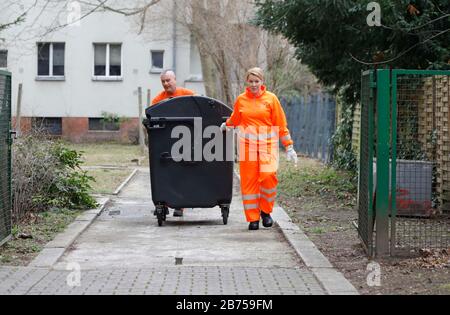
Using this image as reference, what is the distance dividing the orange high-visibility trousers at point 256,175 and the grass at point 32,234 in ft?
7.07

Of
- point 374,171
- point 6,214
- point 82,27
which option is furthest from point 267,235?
point 82,27

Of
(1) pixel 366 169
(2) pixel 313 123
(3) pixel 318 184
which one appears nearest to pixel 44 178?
(1) pixel 366 169

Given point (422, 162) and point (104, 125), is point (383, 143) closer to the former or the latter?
point (422, 162)

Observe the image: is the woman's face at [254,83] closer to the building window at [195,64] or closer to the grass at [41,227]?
the grass at [41,227]

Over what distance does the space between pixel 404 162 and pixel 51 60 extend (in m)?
24.6

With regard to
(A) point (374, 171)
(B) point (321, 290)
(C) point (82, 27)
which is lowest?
(B) point (321, 290)

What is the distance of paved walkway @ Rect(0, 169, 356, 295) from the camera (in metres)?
7.02

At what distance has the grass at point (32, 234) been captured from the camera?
852 cm

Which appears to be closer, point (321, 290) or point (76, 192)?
point (321, 290)

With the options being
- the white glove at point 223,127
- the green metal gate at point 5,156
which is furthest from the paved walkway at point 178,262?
the white glove at point 223,127

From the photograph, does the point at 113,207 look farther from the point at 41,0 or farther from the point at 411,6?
the point at 41,0

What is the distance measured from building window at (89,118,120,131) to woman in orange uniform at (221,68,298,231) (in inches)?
875

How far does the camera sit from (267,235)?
1019 cm

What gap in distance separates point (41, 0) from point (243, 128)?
75.9 ft
